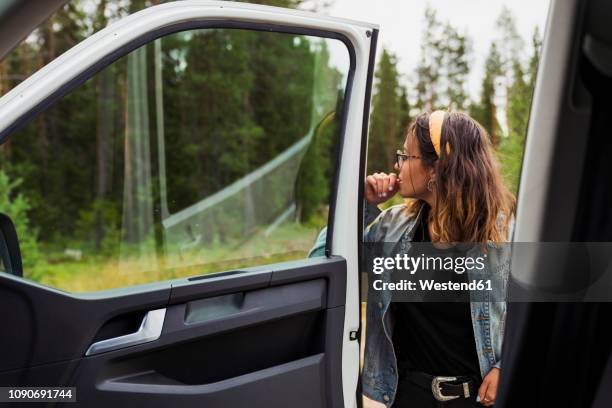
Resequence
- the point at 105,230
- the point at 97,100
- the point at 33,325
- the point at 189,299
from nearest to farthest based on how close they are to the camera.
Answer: the point at 33,325 < the point at 189,299 < the point at 105,230 < the point at 97,100

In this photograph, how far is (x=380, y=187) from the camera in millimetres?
2154

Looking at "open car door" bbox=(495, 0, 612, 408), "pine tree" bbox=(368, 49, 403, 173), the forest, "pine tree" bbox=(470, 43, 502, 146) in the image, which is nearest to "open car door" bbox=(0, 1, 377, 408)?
"open car door" bbox=(495, 0, 612, 408)

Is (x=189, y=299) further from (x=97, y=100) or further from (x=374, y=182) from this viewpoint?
(x=97, y=100)

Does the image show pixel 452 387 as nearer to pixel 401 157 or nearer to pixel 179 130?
pixel 401 157

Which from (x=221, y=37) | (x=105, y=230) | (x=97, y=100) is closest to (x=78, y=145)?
(x=97, y=100)

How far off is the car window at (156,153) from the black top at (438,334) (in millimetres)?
5283

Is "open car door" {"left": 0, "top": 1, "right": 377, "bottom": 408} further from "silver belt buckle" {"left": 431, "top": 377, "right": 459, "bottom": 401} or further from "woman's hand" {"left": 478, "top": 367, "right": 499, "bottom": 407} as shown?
"woman's hand" {"left": 478, "top": 367, "right": 499, "bottom": 407}

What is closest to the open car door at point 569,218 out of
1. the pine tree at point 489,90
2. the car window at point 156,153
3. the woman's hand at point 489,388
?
the woman's hand at point 489,388

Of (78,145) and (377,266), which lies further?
(78,145)

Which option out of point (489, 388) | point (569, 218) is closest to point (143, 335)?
point (489, 388)

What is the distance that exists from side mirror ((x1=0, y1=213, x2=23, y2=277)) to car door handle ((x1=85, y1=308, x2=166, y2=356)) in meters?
0.31

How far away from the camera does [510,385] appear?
819mm

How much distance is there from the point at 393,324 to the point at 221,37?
785cm

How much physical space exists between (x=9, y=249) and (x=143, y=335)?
1.48 ft
